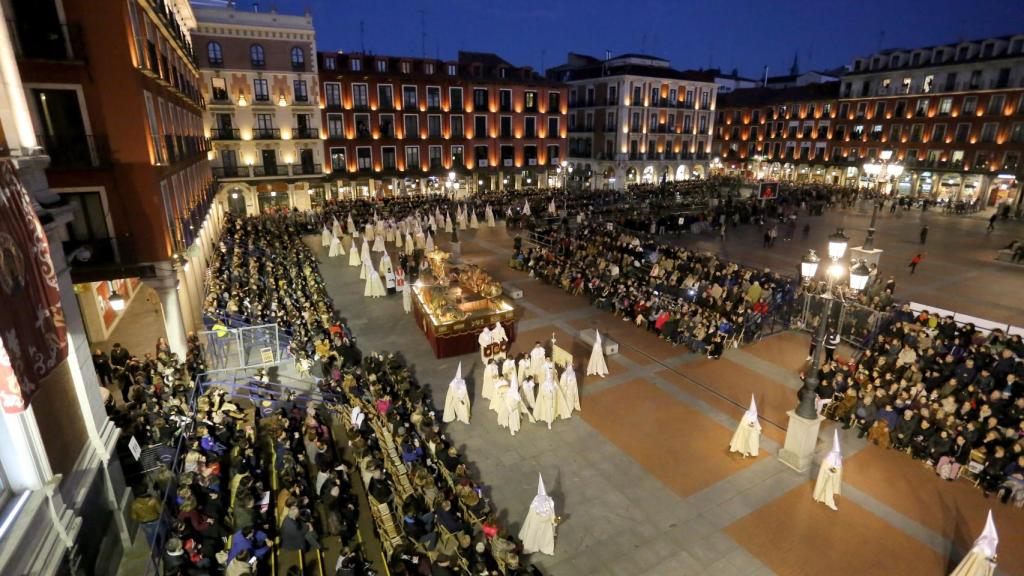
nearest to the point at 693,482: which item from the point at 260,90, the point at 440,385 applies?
the point at 440,385

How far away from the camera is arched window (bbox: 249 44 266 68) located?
3666 centimetres

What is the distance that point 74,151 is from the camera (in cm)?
1392

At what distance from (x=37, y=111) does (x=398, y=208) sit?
25.4m

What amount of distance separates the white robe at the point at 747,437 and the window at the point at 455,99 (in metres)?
42.0

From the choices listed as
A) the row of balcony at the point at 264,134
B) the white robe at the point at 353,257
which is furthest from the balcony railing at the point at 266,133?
the white robe at the point at 353,257

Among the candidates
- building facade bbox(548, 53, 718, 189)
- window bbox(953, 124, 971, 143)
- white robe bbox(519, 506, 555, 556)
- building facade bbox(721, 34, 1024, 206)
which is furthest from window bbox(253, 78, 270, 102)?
window bbox(953, 124, 971, 143)

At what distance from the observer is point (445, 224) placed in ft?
115

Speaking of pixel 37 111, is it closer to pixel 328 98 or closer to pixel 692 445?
pixel 692 445

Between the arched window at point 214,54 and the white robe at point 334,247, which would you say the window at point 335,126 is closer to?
the arched window at point 214,54

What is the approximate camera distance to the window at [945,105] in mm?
47644

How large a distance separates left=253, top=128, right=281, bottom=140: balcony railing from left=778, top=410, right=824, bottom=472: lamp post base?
38.3 meters

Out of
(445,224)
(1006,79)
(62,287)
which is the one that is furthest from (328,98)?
(1006,79)

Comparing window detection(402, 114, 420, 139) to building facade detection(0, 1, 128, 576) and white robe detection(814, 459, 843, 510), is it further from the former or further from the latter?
white robe detection(814, 459, 843, 510)

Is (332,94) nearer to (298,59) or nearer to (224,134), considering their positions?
(298,59)
